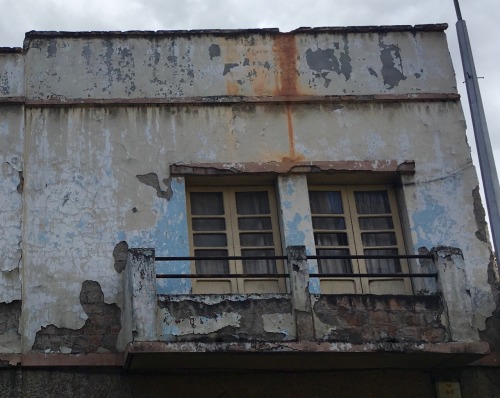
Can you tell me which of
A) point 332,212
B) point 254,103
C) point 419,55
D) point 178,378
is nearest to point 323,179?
point 332,212

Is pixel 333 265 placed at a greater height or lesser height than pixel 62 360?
greater

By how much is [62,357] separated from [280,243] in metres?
2.90

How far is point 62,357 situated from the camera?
11633 mm

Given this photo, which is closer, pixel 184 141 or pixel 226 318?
pixel 226 318

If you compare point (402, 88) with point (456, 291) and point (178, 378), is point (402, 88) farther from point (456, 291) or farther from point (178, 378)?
point (178, 378)

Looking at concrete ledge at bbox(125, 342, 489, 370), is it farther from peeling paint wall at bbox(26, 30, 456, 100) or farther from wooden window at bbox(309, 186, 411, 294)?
peeling paint wall at bbox(26, 30, 456, 100)

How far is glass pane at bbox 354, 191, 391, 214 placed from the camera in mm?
13203

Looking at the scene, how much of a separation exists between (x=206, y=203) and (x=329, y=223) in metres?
1.51

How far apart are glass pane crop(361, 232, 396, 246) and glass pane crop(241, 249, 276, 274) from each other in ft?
3.77

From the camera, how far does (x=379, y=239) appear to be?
13.0 meters

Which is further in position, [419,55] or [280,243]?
[419,55]

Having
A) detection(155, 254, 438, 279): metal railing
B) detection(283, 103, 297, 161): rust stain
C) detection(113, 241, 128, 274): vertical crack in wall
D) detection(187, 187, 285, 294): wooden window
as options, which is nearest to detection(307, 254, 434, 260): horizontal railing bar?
detection(155, 254, 438, 279): metal railing

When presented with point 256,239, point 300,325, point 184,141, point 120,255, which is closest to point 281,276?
point 300,325

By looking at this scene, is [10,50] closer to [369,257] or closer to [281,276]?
[281,276]
